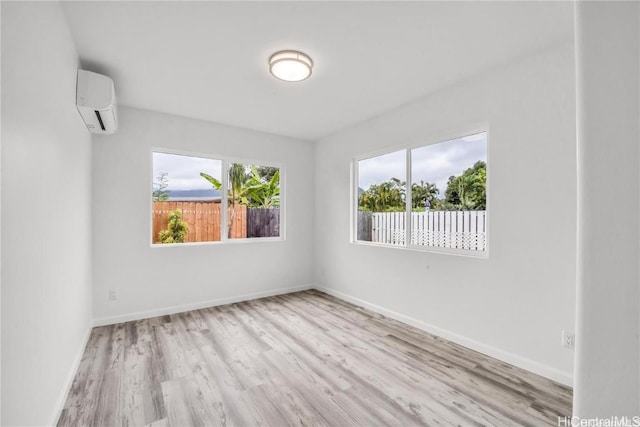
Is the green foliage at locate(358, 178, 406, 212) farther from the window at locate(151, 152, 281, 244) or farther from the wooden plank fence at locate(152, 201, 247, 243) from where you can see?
the wooden plank fence at locate(152, 201, 247, 243)

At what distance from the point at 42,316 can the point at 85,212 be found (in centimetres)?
171

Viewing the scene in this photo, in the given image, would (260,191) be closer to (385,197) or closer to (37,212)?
(385,197)

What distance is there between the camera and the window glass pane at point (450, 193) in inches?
114

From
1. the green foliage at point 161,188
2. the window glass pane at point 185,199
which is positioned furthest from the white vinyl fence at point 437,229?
the green foliage at point 161,188

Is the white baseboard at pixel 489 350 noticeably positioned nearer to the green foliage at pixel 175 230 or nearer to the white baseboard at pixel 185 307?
the white baseboard at pixel 185 307

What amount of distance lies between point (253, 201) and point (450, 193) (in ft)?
9.43

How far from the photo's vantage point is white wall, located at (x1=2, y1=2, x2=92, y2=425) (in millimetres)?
1225

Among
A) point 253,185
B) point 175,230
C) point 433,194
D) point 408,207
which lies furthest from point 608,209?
point 253,185

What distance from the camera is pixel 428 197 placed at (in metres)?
3.38

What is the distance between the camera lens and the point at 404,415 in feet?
6.20

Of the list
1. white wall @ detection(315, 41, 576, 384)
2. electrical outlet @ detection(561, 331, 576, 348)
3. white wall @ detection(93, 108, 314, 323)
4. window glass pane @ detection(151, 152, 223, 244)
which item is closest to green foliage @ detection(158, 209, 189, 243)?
window glass pane @ detection(151, 152, 223, 244)

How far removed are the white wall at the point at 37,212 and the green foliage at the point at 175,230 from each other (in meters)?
1.44

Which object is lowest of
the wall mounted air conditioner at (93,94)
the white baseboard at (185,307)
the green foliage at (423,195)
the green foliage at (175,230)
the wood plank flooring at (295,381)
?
the wood plank flooring at (295,381)

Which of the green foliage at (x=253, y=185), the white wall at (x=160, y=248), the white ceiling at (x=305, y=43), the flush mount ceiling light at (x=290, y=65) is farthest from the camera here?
the green foliage at (x=253, y=185)
